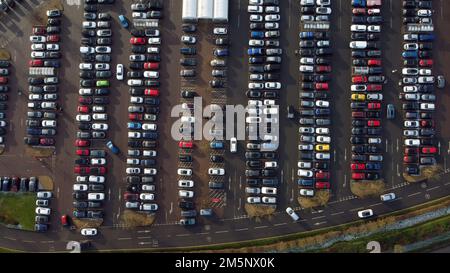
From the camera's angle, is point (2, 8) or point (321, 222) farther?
point (2, 8)

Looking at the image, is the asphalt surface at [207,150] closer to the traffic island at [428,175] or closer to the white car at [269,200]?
the traffic island at [428,175]

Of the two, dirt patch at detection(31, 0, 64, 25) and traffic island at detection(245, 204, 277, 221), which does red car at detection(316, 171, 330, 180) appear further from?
dirt patch at detection(31, 0, 64, 25)

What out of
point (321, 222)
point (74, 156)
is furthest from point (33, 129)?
point (321, 222)

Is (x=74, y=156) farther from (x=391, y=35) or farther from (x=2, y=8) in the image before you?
(x=391, y=35)

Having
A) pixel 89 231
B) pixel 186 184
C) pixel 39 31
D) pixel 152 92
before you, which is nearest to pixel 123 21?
pixel 152 92

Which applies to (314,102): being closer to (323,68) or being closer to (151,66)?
(323,68)

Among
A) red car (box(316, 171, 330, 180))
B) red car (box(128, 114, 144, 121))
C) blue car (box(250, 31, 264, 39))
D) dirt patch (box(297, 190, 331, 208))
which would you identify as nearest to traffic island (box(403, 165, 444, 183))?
red car (box(316, 171, 330, 180))
